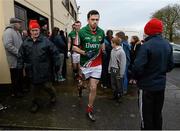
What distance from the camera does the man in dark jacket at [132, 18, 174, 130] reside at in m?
4.75

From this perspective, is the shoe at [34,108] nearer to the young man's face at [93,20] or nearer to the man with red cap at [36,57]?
the man with red cap at [36,57]

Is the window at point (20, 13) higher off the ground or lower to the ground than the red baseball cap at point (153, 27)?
higher

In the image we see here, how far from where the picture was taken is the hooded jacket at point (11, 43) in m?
7.70

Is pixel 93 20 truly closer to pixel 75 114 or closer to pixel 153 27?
pixel 153 27

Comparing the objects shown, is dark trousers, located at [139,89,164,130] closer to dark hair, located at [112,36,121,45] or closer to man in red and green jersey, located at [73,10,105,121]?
man in red and green jersey, located at [73,10,105,121]

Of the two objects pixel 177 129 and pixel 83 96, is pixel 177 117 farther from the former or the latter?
pixel 83 96

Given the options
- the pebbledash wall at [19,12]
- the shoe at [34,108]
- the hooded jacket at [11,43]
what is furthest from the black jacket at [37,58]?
the pebbledash wall at [19,12]

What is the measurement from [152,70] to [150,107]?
1.87ft

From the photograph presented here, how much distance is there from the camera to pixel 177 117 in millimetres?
6684

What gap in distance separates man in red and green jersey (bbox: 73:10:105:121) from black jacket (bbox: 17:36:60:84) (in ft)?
2.35

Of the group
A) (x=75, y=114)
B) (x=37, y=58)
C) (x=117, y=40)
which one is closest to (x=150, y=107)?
(x=75, y=114)

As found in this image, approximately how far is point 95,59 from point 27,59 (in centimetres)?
147

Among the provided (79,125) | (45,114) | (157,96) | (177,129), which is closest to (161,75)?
(157,96)

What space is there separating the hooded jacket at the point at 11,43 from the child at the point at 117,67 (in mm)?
2318
